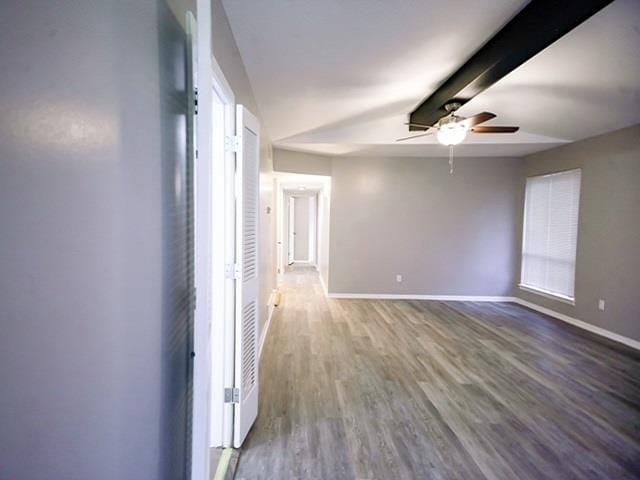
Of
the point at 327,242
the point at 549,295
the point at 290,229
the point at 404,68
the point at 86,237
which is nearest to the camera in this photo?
the point at 86,237

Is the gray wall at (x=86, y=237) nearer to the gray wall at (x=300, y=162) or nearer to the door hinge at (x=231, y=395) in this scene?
the door hinge at (x=231, y=395)

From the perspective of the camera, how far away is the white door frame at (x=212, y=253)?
1.01 m

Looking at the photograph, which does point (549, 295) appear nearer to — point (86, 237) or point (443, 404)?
point (443, 404)

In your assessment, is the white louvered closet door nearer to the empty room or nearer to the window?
the empty room

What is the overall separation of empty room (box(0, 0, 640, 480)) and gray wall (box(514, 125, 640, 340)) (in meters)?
0.03

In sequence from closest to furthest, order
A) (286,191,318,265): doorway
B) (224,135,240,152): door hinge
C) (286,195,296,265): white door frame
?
(224,135,240,152): door hinge → (286,195,296,265): white door frame → (286,191,318,265): doorway

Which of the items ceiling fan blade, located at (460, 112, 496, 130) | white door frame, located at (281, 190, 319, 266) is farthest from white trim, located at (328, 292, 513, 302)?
white door frame, located at (281, 190, 319, 266)

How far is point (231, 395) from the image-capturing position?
6.40 ft

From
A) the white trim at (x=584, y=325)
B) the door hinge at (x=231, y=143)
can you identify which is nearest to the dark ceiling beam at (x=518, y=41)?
the door hinge at (x=231, y=143)

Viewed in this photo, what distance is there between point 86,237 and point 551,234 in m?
6.01

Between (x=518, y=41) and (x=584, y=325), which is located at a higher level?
(x=518, y=41)

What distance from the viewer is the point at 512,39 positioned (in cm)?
223

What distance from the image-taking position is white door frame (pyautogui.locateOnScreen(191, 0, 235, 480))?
1.01m

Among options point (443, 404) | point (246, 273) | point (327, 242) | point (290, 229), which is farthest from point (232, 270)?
point (290, 229)
